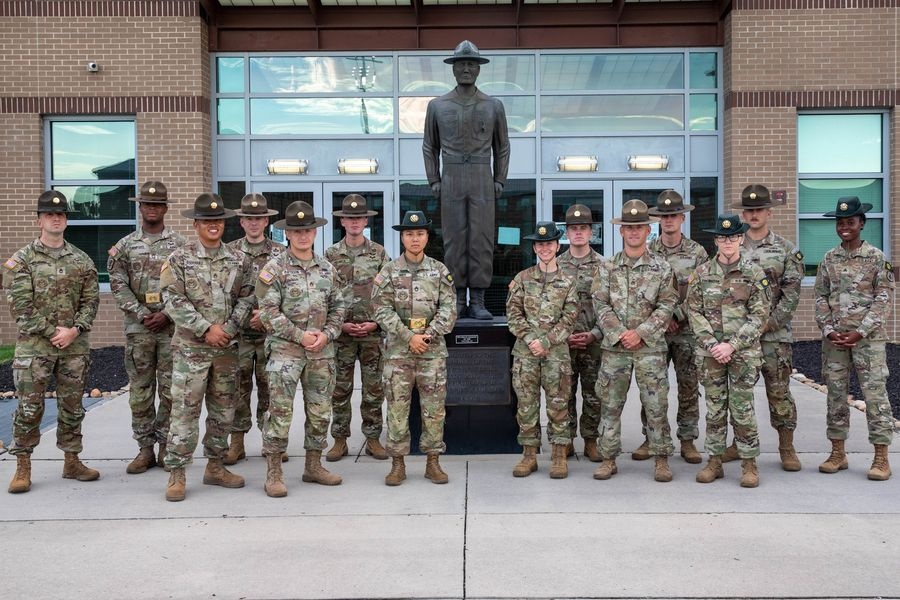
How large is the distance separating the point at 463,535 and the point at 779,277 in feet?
10.8

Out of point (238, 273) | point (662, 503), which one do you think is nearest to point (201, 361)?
point (238, 273)

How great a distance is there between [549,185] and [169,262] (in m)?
8.34

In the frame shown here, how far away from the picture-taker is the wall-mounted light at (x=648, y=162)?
13.5 metres

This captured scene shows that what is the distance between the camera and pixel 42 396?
6254 mm

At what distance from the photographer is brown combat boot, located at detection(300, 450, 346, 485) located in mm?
6273

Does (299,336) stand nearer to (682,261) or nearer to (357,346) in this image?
(357,346)

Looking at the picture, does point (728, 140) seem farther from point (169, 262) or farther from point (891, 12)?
point (169, 262)

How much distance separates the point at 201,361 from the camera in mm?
6070

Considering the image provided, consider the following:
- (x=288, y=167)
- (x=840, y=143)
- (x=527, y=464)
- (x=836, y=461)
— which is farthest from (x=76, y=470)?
(x=840, y=143)

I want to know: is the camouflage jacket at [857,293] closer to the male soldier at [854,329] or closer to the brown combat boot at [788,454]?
the male soldier at [854,329]

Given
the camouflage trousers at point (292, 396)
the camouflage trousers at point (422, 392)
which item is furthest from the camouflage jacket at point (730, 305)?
the camouflage trousers at point (292, 396)

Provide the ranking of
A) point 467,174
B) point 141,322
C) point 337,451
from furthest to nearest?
point 467,174
point 337,451
point 141,322

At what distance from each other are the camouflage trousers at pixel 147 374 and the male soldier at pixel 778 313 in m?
4.44

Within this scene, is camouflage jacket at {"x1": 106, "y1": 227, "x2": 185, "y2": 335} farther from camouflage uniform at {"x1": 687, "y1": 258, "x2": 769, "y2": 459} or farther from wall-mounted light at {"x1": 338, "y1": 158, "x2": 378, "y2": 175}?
wall-mounted light at {"x1": 338, "y1": 158, "x2": 378, "y2": 175}
